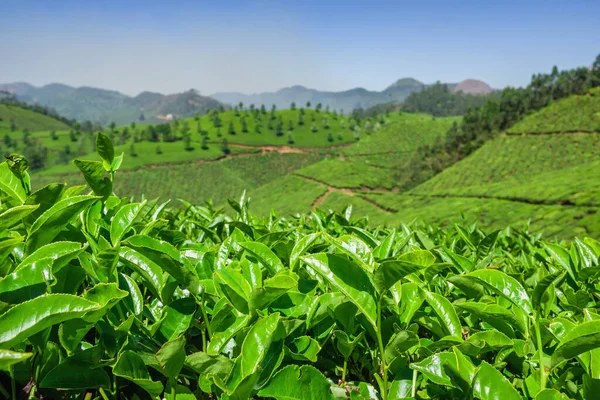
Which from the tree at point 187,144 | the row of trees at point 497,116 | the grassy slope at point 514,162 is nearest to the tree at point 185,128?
the tree at point 187,144

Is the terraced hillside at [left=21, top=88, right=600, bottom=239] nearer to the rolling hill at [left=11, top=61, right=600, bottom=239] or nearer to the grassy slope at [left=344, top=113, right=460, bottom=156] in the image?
the rolling hill at [left=11, top=61, right=600, bottom=239]

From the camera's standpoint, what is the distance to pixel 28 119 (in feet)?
487

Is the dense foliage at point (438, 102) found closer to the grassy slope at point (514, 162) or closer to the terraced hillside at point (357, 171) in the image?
the terraced hillside at point (357, 171)

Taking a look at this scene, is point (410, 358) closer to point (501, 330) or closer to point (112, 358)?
point (501, 330)

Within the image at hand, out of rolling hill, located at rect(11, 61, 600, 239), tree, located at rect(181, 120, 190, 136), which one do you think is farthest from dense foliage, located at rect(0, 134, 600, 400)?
tree, located at rect(181, 120, 190, 136)

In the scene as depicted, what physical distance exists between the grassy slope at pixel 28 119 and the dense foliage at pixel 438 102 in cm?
15148

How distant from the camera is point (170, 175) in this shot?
82.8 m

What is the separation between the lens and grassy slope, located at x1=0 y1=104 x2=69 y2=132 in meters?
141

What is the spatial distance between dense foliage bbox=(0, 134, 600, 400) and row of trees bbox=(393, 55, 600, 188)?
63327mm

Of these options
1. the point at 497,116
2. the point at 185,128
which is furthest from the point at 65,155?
the point at 497,116

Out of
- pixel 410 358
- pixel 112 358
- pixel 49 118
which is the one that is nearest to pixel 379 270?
pixel 410 358

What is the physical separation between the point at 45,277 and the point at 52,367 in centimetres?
23

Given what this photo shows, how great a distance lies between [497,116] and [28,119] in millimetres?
165399

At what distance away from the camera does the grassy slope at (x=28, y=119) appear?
141 metres
